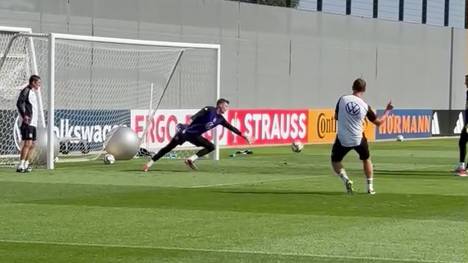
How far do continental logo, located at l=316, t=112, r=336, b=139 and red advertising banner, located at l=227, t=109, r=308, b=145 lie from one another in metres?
0.70

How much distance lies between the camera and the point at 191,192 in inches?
733

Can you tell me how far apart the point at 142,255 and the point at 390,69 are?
40.9 m

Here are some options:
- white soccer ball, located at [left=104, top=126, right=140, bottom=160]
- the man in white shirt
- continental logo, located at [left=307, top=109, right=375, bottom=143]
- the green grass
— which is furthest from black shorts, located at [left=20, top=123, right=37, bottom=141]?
continental logo, located at [left=307, top=109, right=375, bottom=143]

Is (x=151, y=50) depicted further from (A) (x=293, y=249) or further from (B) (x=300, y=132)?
(A) (x=293, y=249)

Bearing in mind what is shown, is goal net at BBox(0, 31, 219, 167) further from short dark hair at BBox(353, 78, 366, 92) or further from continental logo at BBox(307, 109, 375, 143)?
short dark hair at BBox(353, 78, 366, 92)

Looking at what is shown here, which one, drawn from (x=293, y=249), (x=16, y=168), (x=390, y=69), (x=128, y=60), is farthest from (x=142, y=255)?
(x=390, y=69)

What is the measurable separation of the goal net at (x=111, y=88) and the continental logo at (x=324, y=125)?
18.9 feet

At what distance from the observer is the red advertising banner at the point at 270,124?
38250 mm

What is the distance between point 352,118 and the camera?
59.6 ft

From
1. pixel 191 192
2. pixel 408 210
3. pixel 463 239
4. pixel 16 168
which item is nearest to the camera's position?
pixel 463 239

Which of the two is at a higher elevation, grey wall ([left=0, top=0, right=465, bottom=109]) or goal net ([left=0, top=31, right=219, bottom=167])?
grey wall ([left=0, top=0, right=465, bottom=109])

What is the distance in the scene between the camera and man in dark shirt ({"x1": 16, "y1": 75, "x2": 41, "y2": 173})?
75.0ft

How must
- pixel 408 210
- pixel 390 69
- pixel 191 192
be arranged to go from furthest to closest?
pixel 390 69, pixel 191 192, pixel 408 210

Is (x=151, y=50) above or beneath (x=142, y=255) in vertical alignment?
above
